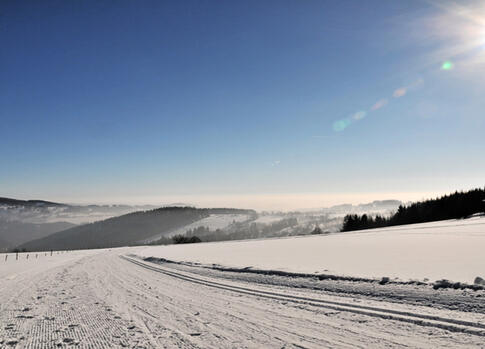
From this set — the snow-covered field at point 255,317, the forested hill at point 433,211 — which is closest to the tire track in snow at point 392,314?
the snow-covered field at point 255,317

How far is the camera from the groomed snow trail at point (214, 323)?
181 inches

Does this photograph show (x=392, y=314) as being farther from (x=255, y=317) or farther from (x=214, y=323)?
(x=214, y=323)

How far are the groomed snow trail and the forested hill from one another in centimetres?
7391

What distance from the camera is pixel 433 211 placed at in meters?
77.1

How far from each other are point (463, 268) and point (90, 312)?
11.7 metres

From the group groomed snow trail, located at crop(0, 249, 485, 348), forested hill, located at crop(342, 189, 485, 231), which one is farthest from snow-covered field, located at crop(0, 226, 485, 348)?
forested hill, located at crop(342, 189, 485, 231)

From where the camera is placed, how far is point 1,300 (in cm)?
885

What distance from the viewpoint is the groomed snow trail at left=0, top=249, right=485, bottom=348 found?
15.1ft

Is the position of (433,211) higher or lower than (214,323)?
lower

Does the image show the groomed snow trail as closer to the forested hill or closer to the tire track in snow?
the tire track in snow

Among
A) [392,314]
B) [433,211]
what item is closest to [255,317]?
[392,314]

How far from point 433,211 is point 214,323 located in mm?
89886

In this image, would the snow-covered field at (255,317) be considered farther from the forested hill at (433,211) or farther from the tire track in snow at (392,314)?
the forested hill at (433,211)

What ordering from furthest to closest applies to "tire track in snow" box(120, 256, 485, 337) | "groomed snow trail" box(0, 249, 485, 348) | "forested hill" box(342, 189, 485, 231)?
1. "forested hill" box(342, 189, 485, 231)
2. "tire track in snow" box(120, 256, 485, 337)
3. "groomed snow trail" box(0, 249, 485, 348)
